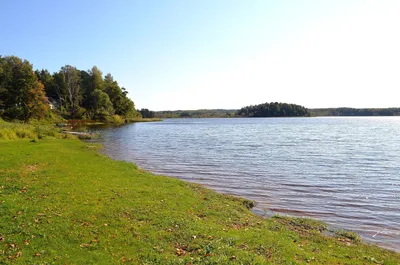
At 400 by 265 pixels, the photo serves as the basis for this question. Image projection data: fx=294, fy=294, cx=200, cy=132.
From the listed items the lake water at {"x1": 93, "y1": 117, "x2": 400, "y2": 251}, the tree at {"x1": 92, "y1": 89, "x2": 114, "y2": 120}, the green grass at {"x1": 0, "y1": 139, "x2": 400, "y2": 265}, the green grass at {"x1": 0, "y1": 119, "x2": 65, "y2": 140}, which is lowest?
the lake water at {"x1": 93, "y1": 117, "x2": 400, "y2": 251}

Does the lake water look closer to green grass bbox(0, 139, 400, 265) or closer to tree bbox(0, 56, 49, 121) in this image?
Result: green grass bbox(0, 139, 400, 265)

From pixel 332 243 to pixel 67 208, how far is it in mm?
9426

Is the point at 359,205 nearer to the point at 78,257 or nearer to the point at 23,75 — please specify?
the point at 78,257

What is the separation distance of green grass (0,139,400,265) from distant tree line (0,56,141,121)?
5815cm

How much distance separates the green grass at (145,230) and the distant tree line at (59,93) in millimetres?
58151

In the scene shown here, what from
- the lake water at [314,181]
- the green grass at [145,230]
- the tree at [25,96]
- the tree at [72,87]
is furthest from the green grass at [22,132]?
the tree at [72,87]

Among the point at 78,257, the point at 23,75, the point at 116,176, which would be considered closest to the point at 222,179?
the point at 116,176

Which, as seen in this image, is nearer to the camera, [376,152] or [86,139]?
[376,152]

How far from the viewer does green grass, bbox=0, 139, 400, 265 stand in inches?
305

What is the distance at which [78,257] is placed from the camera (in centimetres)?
751

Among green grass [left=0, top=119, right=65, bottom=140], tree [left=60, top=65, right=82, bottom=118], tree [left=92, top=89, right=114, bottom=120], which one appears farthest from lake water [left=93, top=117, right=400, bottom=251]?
tree [left=60, top=65, right=82, bottom=118]

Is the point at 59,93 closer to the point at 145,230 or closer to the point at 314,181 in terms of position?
the point at 314,181

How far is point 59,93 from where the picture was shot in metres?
113

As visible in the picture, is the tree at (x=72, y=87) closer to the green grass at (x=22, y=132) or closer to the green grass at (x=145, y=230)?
the green grass at (x=22, y=132)
